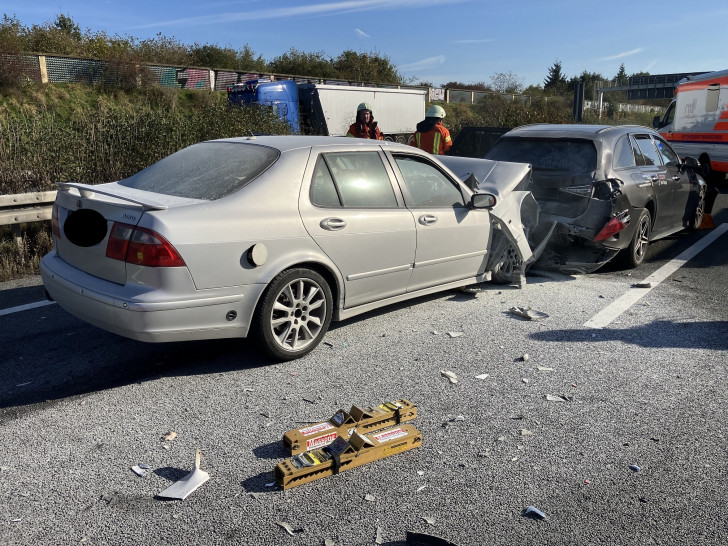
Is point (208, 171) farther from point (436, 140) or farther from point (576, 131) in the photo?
point (436, 140)

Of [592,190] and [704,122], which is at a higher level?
[704,122]

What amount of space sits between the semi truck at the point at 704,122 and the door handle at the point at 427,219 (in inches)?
544

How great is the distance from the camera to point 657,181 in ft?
27.0

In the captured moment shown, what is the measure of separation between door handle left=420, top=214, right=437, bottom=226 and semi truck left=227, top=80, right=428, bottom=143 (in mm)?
16688

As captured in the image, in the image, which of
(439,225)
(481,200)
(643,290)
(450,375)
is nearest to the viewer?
(450,375)

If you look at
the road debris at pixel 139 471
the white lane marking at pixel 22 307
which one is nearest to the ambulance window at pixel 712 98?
the white lane marking at pixel 22 307

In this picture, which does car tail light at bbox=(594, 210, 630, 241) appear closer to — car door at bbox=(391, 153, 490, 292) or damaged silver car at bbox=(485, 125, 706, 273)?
damaged silver car at bbox=(485, 125, 706, 273)

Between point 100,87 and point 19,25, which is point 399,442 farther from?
point 19,25

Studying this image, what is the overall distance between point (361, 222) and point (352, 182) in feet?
1.11

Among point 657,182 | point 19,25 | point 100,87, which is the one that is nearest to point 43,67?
point 100,87

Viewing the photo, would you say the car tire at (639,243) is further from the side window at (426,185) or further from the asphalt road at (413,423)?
the side window at (426,185)

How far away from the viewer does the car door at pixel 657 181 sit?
820cm

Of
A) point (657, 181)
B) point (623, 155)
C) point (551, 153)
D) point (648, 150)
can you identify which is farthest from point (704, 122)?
point (551, 153)

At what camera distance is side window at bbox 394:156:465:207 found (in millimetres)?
5520
